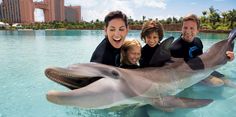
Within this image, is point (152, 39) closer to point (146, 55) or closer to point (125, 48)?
point (146, 55)

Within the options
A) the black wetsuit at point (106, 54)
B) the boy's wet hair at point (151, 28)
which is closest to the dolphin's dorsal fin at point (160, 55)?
the boy's wet hair at point (151, 28)

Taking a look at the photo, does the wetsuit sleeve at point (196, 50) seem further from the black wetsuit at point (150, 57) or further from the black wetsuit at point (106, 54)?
the black wetsuit at point (106, 54)

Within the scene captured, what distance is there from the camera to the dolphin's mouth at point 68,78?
2.73 metres

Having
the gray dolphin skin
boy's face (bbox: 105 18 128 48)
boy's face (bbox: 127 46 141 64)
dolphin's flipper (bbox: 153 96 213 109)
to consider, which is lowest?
dolphin's flipper (bbox: 153 96 213 109)

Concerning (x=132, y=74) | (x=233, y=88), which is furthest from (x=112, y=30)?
(x=233, y=88)

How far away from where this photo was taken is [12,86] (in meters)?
6.37

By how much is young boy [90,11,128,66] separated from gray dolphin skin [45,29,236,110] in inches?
17.6

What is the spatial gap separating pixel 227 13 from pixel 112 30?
63437 millimetres

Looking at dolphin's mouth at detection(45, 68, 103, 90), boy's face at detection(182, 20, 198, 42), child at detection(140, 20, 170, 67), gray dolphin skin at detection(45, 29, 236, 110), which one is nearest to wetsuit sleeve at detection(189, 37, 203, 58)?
boy's face at detection(182, 20, 198, 42)

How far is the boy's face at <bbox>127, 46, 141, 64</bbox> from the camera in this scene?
4.14 meters

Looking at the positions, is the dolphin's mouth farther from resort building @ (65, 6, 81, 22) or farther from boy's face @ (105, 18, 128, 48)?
resort building @ (65, 6, 81, 22)

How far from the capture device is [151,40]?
4.38m

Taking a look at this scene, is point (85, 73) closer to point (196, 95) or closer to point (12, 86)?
point (196, 95)

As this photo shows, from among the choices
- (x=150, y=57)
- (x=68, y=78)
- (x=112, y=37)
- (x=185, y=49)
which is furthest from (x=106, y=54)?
(x=185, y=49)
